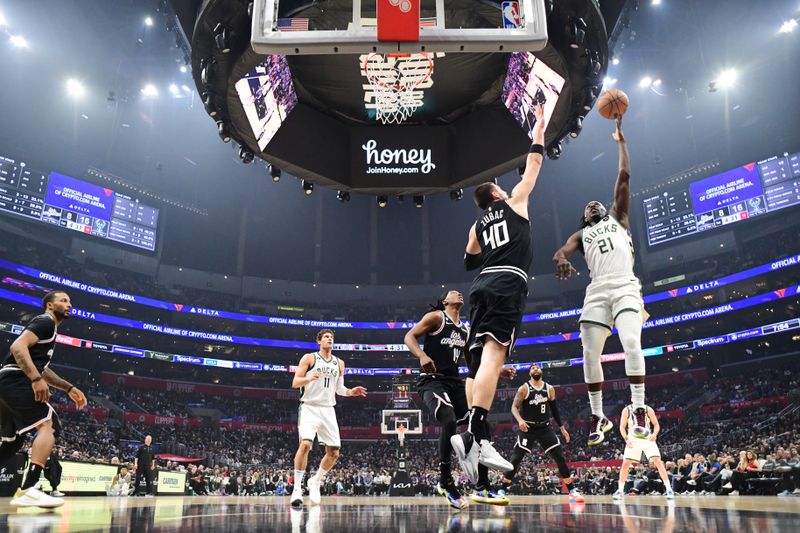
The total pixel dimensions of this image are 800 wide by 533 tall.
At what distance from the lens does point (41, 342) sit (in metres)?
5.18

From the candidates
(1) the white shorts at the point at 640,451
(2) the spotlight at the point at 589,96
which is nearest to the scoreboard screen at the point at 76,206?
(2) the spotlight at the point at 589,96

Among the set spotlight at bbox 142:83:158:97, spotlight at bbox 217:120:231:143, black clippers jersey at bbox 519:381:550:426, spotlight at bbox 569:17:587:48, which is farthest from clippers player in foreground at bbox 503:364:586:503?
spotlight at bbox 142:83:158:97

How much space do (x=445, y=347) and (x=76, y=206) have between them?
1432 inches

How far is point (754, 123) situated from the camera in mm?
34625

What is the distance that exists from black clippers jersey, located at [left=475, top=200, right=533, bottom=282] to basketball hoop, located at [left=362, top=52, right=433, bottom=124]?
11.7 ft

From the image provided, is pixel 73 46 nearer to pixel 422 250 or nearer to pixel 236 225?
pixel 236 225

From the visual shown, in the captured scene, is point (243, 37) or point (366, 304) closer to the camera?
point (243, 37)

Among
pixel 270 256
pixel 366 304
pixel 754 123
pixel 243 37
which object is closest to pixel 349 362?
pixel 366 304

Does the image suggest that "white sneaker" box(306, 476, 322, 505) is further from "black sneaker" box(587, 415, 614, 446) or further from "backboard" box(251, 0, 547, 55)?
"backboard" box(251, 0, 547, 55)

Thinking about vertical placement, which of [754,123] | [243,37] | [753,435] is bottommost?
[753,435]

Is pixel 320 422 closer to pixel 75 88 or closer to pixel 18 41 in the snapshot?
pixel 18 41

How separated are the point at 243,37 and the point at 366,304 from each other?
40.7 m

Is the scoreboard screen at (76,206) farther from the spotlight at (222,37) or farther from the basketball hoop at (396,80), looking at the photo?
the basketball hoop at (396,80)

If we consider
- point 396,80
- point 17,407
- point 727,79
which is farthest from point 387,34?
point 727,79
